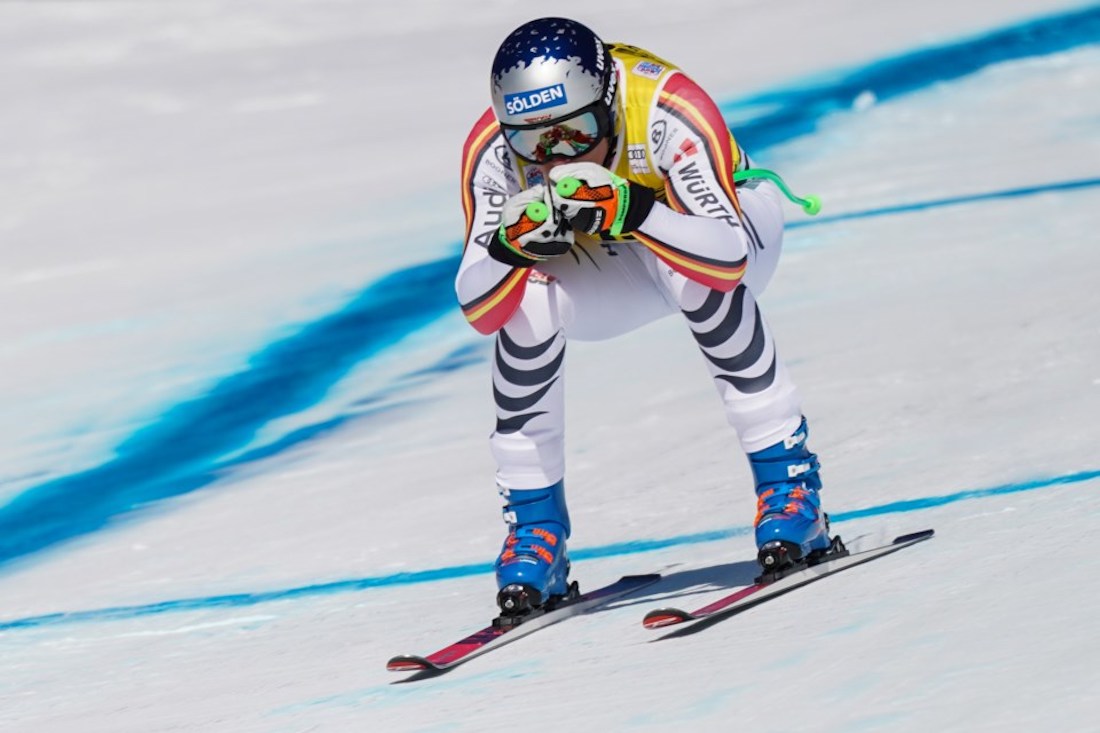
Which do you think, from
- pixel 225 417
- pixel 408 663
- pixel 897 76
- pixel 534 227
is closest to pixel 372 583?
pixel 408 663

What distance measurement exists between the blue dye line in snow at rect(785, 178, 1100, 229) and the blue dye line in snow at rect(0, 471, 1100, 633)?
3536 mm

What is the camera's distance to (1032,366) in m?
5.45

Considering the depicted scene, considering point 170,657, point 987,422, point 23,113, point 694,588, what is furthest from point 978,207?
point 23,113

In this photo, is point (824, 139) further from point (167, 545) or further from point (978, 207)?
point (167, 545)

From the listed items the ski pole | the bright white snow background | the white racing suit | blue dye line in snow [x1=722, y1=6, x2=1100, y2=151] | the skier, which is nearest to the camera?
the bright white snow background

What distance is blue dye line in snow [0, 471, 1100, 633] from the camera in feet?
14.8

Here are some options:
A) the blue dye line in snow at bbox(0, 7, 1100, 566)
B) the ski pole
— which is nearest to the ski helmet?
the ski pole

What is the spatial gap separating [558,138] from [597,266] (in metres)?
0.31

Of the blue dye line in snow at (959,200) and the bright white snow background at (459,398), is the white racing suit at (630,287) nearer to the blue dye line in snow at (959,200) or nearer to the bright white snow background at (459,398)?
the bright white snow background at (459,398)

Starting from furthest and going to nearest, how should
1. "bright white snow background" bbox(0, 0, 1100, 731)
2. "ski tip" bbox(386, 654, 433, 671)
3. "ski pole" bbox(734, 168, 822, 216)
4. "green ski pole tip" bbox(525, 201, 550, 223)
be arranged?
1. "ski pole" bbox(734, 168, 822, 216)
2. "green ski pole tip" bbox(525, 201, 550, 223)
3. "ski tip" bbox(386, 654, 433, 671)
4. "bright white snow background" bbox(0, 0, 1100, 731)

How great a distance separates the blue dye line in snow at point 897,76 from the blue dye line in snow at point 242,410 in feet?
0.09

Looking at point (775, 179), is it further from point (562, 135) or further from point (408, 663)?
point (408, 663)

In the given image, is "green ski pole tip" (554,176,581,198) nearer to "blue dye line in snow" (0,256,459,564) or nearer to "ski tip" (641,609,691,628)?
"ski tip" (641,609,691,628)

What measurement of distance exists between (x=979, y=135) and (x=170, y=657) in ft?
19.5
